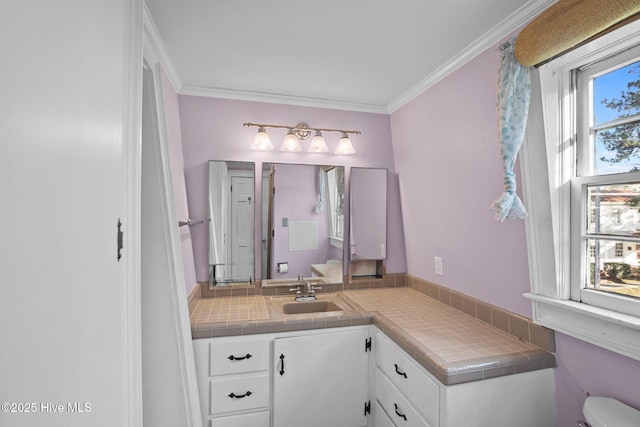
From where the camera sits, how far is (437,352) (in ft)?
4.43

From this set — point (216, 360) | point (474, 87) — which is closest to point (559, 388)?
point (474, 87)

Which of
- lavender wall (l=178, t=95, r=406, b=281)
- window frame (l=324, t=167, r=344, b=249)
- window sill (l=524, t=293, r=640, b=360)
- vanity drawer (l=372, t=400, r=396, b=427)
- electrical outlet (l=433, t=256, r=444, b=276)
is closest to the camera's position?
window sill (l=524, t=293, r=640, b=360)

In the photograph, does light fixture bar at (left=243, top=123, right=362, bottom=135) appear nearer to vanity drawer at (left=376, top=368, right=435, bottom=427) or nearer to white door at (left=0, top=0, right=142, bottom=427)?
white door at (left=0, top=0, right=142, bottom=427)

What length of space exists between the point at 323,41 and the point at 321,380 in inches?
73.1

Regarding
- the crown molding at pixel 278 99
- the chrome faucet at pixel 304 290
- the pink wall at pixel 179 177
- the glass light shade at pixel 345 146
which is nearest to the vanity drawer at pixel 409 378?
the chrome faucet at pixel 304 290

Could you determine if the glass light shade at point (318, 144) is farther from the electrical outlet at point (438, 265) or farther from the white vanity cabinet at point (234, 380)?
the white vanity cabinet at point (234, 380)

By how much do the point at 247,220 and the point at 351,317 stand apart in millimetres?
1036

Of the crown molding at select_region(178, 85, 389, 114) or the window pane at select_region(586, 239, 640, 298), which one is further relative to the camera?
the crown molding at select_region(178, 85, 389, 114)

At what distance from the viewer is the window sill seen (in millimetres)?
1050

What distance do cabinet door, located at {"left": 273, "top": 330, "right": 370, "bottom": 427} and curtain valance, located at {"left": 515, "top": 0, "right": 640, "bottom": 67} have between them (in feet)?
5.23

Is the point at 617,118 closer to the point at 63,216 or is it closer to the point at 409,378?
the point at 409,378

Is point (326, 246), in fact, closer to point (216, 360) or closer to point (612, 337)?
point (216, 360)

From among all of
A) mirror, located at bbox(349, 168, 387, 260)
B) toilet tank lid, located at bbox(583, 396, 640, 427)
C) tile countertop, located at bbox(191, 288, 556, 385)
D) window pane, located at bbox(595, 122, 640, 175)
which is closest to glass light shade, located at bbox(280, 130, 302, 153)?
mirror, located at bbox(349, 168, 387, 260)

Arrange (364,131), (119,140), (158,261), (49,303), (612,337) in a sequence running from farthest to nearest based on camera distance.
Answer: (364,131)
(158,261)
(612,337)
(119,140)
(49,303)
